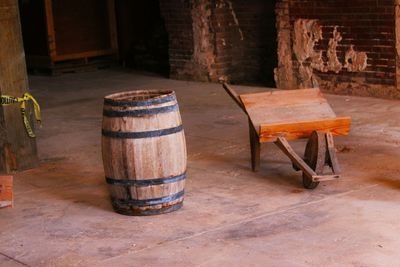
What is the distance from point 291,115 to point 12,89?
245cm

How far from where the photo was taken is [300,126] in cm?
584

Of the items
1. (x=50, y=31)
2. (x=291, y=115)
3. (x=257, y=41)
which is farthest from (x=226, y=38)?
(x=291, y=115)

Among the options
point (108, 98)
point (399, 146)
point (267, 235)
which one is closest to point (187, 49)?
point (399, 146)

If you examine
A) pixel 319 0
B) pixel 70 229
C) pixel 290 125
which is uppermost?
pixel 319 0

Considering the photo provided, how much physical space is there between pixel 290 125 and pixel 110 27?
29.9 ft

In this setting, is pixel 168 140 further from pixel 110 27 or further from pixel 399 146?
pixel 110 27

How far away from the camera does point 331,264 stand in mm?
4219

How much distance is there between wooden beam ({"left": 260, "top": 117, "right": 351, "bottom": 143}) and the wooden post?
230cm

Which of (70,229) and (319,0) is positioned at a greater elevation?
(319,0)

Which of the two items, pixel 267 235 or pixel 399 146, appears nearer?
pixel 267 235

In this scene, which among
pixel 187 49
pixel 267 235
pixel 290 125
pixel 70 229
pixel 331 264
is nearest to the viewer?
pixel 331 264

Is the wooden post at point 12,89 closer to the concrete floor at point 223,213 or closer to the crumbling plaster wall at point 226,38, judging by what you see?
the concrete floor at point 223,213

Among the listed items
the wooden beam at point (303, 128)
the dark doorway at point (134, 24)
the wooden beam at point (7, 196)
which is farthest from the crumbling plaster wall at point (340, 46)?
the wooden beam at point (7, 196)

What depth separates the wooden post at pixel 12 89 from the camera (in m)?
6.70
